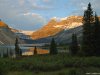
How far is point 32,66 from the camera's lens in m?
33.3

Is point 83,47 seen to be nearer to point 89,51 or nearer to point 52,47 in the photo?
point 89,51

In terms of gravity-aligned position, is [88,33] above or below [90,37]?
above

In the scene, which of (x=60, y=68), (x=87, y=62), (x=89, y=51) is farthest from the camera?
(x=89, y=51)

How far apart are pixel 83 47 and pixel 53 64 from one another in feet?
79.2

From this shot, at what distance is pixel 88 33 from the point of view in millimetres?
58750

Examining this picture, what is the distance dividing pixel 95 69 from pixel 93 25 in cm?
2886

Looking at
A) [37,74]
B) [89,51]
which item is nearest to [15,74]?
[37,74]

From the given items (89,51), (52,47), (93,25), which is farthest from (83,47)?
(52,47)

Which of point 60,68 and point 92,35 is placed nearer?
point 60,68

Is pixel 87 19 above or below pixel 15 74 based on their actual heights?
above

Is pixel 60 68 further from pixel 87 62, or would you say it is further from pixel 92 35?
pixel 92 35

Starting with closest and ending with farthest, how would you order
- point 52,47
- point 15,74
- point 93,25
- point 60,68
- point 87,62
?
point 15,74 → point 60,68 → point 87,62 → point 93,25 → point 52,47

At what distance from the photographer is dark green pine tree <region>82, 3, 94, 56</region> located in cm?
5694

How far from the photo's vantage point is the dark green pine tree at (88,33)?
56.9m
